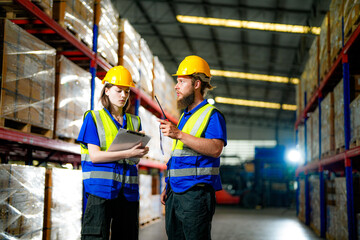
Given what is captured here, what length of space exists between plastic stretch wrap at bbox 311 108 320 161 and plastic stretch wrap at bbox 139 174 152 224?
388cm

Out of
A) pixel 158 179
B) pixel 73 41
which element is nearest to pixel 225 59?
pixel 158 179

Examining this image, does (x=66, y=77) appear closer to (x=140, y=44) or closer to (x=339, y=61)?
(x=140, y=44)

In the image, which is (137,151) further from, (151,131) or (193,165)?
(151,131)

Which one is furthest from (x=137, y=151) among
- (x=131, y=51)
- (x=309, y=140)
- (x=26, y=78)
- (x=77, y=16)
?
(x=309, y=140)

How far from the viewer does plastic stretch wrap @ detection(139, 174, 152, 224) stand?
335 inches

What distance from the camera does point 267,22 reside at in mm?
13672

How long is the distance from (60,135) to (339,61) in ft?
14.1

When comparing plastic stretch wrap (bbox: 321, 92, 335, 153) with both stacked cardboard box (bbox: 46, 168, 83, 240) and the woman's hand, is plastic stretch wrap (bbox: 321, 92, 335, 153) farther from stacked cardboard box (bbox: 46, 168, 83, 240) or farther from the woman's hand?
the woman's hand

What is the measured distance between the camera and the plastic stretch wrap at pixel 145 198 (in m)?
8.52

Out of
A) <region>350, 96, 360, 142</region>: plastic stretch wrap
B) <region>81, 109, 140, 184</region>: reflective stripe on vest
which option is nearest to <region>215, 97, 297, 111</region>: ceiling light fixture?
<region>350, 96, 360, 142</region>: plastic stretch wrap

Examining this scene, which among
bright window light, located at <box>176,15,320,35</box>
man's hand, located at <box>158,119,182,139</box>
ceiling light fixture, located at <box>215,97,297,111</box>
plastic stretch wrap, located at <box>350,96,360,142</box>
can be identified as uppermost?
bright window light, located at <box>176,15,320,35</box>

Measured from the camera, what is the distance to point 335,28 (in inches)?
248

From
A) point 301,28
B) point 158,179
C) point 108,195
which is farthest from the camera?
point 301,28

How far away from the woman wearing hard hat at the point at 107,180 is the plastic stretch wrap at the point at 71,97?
203 cm
